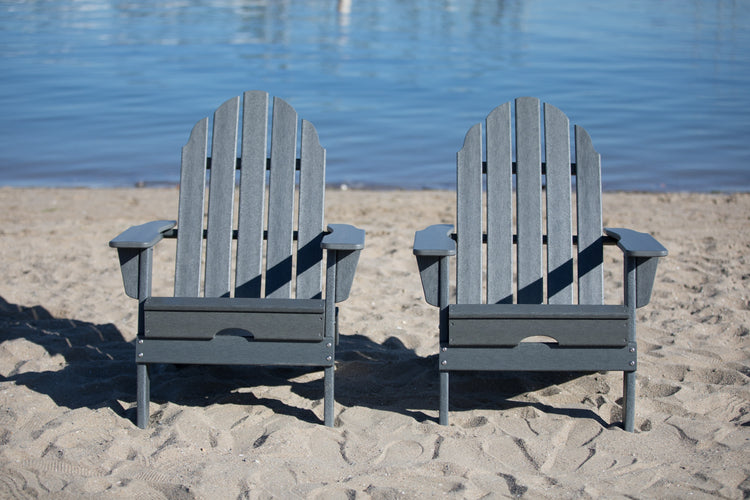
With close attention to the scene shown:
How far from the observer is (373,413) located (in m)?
3.03

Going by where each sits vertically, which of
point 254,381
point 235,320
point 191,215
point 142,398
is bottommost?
point 254,381

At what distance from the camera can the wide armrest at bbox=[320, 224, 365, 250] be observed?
2832mm

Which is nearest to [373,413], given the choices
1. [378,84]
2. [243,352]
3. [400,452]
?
[400,452]

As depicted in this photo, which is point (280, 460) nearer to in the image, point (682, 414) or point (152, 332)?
point (152, 332)

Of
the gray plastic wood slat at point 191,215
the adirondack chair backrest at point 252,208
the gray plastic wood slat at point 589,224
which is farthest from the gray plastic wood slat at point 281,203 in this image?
the gray plastic wood slat at point 589,224

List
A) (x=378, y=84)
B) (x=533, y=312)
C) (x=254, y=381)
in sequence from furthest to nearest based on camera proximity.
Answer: (x=378, y=84)
(x=254, y=381)
(x=533, y=312)

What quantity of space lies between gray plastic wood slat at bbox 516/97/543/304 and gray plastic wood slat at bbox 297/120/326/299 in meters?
0.89

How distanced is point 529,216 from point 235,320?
4.53 ft

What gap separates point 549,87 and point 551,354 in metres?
11.9

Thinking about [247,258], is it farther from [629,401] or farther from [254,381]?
[629,401]

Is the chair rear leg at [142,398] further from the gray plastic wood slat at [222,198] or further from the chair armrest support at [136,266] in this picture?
the gray plastic wood slat at [222,198]

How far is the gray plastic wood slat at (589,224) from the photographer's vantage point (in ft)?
10.6

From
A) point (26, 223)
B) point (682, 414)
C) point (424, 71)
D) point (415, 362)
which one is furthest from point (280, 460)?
point (424, 71)

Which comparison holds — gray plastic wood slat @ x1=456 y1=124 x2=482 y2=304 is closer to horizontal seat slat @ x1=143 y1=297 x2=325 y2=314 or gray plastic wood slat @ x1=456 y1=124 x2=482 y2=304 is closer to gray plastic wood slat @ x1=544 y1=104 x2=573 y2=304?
gray plastic wood slat @ x1=544 y1=104 x2=573 y2=304
